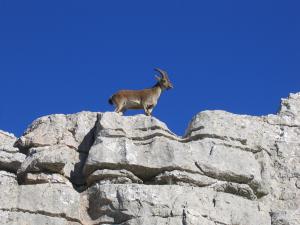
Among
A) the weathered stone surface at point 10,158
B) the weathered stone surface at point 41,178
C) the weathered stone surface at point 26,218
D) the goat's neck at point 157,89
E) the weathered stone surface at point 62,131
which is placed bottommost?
the weathered stone surface at point 26,218

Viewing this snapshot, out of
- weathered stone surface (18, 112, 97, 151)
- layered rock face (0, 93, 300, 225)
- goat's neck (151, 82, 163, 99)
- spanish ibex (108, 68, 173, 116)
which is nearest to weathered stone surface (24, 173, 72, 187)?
layered rock face (0, 93, 300, 225)

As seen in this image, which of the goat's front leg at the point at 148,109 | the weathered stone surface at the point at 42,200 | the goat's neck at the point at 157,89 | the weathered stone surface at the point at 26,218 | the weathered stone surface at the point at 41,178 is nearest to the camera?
the weathered stone surface at the point at 26,218

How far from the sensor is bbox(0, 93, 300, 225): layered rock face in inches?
717

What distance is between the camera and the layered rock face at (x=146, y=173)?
18.2 m

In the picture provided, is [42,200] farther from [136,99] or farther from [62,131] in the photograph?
[136,99]

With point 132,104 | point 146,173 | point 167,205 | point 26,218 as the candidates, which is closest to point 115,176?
point 146,173

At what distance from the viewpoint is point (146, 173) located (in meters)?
19.1

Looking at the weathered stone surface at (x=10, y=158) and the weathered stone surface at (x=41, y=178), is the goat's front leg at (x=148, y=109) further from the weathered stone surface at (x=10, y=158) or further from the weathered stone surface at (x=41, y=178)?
the weathered stone surface at (x=41, y=178)

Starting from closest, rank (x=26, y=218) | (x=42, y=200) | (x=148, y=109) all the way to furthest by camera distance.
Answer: (x=26, y=218) → (x=42, y=200) → (x=148, y=109)

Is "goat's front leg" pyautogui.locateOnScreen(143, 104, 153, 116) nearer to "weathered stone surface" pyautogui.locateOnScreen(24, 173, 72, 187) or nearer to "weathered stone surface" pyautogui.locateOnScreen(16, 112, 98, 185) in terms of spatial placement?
"weathered stone surface" pyautogui.locateOnScreen(16, 112, 98, 185)

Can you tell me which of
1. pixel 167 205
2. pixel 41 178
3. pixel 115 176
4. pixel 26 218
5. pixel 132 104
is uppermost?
pixel 132 104

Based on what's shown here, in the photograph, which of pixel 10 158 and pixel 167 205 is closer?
pixel 167 205

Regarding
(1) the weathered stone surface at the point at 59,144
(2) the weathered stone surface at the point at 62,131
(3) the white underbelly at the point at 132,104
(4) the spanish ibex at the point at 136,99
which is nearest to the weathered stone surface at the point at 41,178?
(1) the weathered stone surface at the point at 59,144

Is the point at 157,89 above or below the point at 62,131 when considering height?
above
